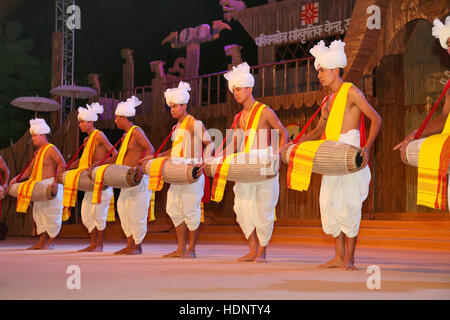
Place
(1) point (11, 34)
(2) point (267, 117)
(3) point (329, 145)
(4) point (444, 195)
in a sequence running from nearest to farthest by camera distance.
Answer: (4) point (444, 195) < (3) point (329, 145) < (2) point (267, 117) < (1) point (11, 34)

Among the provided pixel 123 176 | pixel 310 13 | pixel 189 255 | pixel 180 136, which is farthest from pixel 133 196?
pixel 310 13

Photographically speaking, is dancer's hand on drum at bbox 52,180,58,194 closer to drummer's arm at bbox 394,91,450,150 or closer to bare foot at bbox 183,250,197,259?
bare foot at bbox 183,250,197,259

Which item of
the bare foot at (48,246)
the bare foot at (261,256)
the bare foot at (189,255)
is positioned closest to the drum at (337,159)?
the bare foot at (261,256)

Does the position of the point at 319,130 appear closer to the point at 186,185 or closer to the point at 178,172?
the point at 178,172

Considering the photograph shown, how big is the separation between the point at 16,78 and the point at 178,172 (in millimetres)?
16185

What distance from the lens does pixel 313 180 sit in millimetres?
11609

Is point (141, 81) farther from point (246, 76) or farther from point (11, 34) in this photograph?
point (246, 76)

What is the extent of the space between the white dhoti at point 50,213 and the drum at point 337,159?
163 inches

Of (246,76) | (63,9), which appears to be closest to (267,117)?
(246,76)

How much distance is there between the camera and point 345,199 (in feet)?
15.0

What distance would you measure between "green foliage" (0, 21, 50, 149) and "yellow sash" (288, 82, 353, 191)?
15487 millimetres

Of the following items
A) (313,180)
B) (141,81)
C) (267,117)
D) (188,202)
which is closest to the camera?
(267,117)

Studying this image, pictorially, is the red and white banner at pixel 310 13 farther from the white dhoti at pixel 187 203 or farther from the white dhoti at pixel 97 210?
the white dhoti at pixel 187 203

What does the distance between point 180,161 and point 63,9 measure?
9.61 metres
